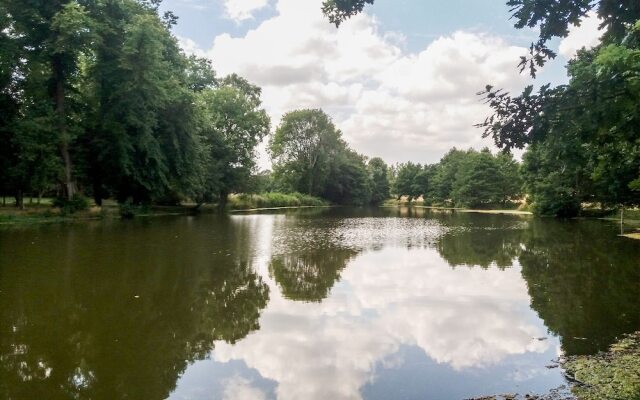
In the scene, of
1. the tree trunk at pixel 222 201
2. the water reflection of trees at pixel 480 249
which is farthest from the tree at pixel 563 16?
the tree trunk at pixel 222 201

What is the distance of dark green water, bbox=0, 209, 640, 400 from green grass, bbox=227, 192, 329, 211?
39.8 metres

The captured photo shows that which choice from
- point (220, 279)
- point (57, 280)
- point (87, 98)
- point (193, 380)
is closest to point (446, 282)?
point (220, 279)

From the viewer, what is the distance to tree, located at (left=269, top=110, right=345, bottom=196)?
83.1 metres

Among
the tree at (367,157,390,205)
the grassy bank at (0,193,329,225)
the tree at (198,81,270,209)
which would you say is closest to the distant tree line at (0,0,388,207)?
the grassy bank at (0,193,329,225)

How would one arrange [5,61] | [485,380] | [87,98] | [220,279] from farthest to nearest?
[87,98] → [5,61] → [220,279] → [485,380]

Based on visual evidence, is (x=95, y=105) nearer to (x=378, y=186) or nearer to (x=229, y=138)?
(x=229, y=138)

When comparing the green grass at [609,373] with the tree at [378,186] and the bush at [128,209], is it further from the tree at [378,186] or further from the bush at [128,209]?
the tree at [378,186]

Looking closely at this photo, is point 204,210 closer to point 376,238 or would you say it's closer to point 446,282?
point 376,238

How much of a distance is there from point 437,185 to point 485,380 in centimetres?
9474

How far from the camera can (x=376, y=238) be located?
24.7 m

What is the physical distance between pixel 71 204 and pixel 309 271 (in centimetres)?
2329

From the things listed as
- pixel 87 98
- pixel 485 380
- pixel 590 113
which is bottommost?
pixel 485 380

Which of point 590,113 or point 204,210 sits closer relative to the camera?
point 590,113

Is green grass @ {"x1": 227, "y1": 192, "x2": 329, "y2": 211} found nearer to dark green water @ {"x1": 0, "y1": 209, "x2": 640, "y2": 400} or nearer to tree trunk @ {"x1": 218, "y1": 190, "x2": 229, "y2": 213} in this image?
tree trunk @ {"x1": 218, "y1": 190, "x2": 229, "y2": 213}
